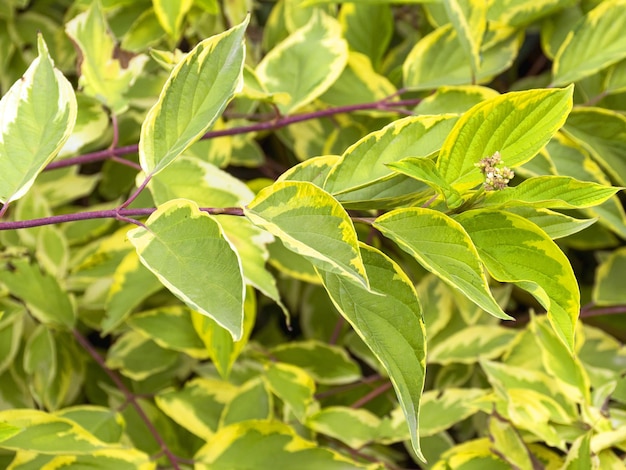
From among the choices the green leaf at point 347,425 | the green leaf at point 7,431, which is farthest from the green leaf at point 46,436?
the green leaf at point 347,425

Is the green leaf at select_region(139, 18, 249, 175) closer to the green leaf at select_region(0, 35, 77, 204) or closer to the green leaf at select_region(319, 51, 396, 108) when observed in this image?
the green leaf at select_region(0, 35, 77, 204)

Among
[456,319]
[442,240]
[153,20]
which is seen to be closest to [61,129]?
[442,240]

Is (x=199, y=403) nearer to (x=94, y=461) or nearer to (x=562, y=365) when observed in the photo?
(x=94, y=461)

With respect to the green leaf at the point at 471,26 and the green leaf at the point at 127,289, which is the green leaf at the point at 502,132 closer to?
the green leaf at the point at 471,26

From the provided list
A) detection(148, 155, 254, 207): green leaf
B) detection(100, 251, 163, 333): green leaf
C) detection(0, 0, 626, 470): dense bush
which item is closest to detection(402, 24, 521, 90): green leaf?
detection(0, 0, 626, 470): dense bush

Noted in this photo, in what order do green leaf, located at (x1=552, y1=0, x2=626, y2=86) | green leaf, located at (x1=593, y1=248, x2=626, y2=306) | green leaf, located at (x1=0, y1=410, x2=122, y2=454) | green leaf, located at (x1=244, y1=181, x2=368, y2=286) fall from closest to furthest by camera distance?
green leaf, located at (x1=244, y1=181, x2=368, y2=286) < green leaf, located at (x1=0, y1=410, x2=122, y2=454) < green leaf, located at (x1=552, y1=0, x2=626, y2=86) < green leaf, located at (x1=593, y1=248, x2=626, y2=306)

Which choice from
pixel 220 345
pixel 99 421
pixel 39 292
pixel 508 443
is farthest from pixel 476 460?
pixel 39 292
